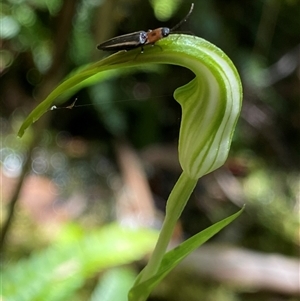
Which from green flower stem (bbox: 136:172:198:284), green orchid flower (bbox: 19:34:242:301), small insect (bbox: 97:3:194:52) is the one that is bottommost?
green flower stem (bbox: 136:172:198:284)

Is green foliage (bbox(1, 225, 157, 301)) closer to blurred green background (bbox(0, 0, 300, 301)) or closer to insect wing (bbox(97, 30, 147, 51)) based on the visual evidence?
blurred green background (bbox(0, 0, 300, 301))

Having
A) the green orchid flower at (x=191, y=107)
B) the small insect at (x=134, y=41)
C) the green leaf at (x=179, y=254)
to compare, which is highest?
the small insect at (x=134, y=41)

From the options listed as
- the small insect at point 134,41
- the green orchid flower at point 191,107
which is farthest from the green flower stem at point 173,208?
the small insect at point 134,41

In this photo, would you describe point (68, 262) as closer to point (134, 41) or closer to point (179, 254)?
point (179, 254)

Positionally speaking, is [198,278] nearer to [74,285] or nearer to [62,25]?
[74,285]

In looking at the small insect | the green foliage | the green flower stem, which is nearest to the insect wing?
the small insect

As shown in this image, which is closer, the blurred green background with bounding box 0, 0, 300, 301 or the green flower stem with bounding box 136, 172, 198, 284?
the green flower stem with bounding box 136, 172, 198, 284

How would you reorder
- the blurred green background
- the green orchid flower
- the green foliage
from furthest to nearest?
the blurred green background < the green foliage < the green orchid flower

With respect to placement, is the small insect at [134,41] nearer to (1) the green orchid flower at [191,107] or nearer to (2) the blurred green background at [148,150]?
(1) the green orchid flower at [191,107]

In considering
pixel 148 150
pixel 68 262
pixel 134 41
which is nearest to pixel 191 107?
pixel 134 41
